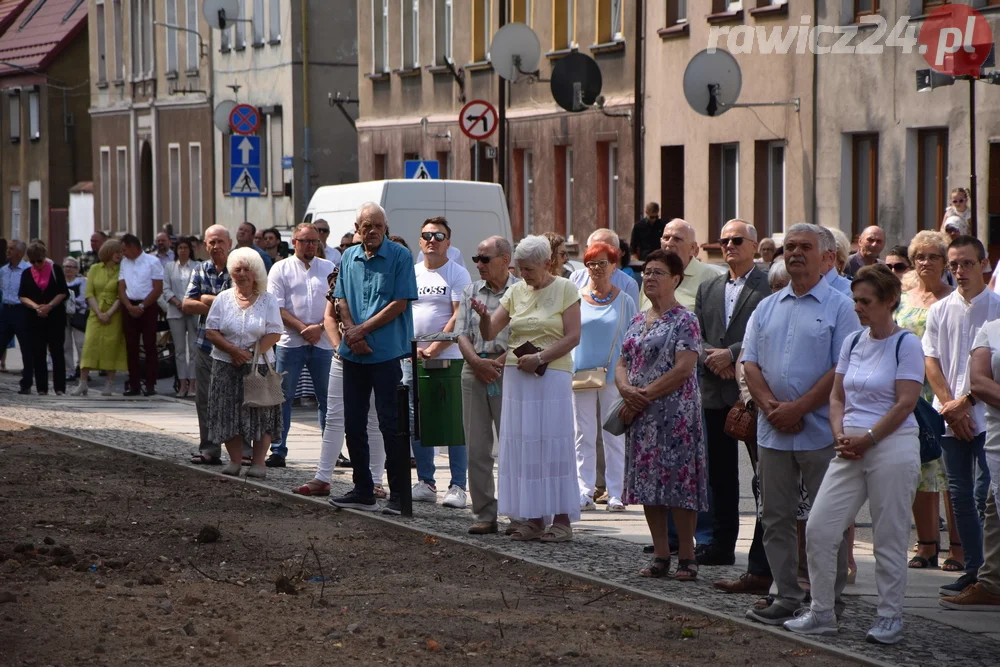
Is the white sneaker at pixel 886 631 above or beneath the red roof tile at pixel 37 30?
beneath

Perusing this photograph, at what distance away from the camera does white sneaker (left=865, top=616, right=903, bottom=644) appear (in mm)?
8234

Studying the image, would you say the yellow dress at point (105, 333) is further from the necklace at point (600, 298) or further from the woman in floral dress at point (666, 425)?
the woman in floral dress at point (666, 425)

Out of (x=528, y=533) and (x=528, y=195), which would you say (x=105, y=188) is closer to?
(x=528, y=195)

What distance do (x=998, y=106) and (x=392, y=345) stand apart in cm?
1420

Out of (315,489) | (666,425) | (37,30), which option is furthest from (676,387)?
(37,30)

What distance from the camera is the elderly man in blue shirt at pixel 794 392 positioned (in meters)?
8.70

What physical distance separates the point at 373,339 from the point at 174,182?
149ft

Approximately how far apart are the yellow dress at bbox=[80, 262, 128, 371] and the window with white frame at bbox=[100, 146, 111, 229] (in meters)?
→ 40.0

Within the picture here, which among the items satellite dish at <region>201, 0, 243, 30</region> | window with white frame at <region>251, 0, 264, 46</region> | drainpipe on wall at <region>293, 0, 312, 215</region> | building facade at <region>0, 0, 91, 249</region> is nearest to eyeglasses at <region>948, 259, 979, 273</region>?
satellite dish at <region>201, 0, 243, 30</region>

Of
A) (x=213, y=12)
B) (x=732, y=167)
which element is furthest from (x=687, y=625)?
(x=213, y=12)

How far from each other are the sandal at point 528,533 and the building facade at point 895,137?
14316 millimetres

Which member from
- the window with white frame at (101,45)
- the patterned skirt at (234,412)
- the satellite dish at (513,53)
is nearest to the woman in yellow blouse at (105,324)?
the patterned skirt at (234,412)

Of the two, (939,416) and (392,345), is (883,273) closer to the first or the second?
(939,416)

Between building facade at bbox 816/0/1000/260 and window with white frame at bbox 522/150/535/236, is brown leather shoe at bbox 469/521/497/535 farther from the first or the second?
window with white frame at bbox 522/150/535/236
